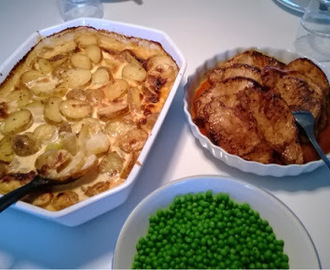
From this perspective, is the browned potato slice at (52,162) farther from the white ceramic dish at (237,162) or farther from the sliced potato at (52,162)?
the white ceramic dish at (237,162)

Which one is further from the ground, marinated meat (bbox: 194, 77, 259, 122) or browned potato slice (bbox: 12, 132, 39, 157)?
browned potato slice (bbox: 12, 132, 39, 157)

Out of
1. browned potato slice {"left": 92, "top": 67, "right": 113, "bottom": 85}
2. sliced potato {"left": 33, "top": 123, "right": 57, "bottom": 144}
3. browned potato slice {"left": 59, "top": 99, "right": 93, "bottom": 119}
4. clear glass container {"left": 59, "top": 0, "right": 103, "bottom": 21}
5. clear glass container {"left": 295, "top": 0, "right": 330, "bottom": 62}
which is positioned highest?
clear glass container {"left": 59, "top": 0, "right": 103, "bottom": 21}

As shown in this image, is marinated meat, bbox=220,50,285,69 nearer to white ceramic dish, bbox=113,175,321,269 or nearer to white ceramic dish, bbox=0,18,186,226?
white ceramic dish, bbox=0,18,186,226

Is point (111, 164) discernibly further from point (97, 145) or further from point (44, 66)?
point (44, 66)

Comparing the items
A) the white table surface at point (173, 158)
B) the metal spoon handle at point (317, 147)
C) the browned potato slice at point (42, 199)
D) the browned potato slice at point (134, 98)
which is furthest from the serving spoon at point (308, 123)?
the browned potato slice at point (42, 199)

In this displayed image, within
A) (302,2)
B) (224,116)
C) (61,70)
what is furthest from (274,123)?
(302,2)

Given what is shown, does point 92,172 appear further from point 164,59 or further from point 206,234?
point 164,59

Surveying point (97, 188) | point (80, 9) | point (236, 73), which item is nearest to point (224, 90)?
point (236, 73)

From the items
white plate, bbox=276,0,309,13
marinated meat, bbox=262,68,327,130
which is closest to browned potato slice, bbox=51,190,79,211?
marinated meat, bbox=262,68,327,130
